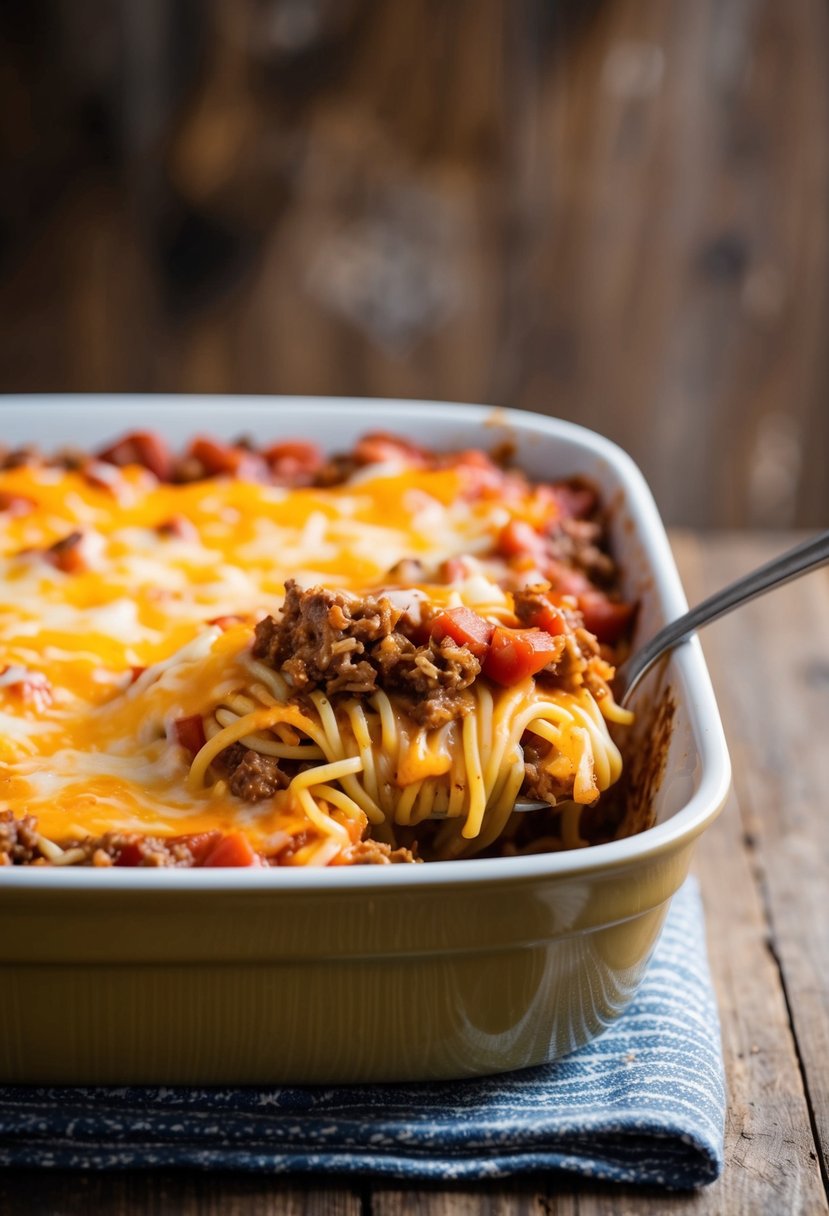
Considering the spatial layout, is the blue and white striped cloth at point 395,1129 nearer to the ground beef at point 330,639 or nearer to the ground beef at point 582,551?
the ground beef at point 330,639

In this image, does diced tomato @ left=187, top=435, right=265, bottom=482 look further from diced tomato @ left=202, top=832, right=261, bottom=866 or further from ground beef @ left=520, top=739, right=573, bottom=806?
diced tomato @ left=202, top=832, right=261, bottom=866

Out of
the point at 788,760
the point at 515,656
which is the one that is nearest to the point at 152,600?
the point at 515,656

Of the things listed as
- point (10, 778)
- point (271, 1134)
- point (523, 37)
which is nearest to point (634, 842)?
point (271, 1134)

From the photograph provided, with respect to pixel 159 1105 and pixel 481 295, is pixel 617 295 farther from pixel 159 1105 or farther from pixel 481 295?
pixel 159 1105

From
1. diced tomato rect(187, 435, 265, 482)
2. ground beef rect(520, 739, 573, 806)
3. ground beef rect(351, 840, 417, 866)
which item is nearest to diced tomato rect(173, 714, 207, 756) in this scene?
ground beef rect(351, 840, 417, 866)

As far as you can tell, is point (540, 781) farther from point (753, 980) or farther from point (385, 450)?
point (385, 450)

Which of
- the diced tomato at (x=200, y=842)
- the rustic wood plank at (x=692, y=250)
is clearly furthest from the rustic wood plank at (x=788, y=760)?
the rustic wood plank at (x=692, y=250)
